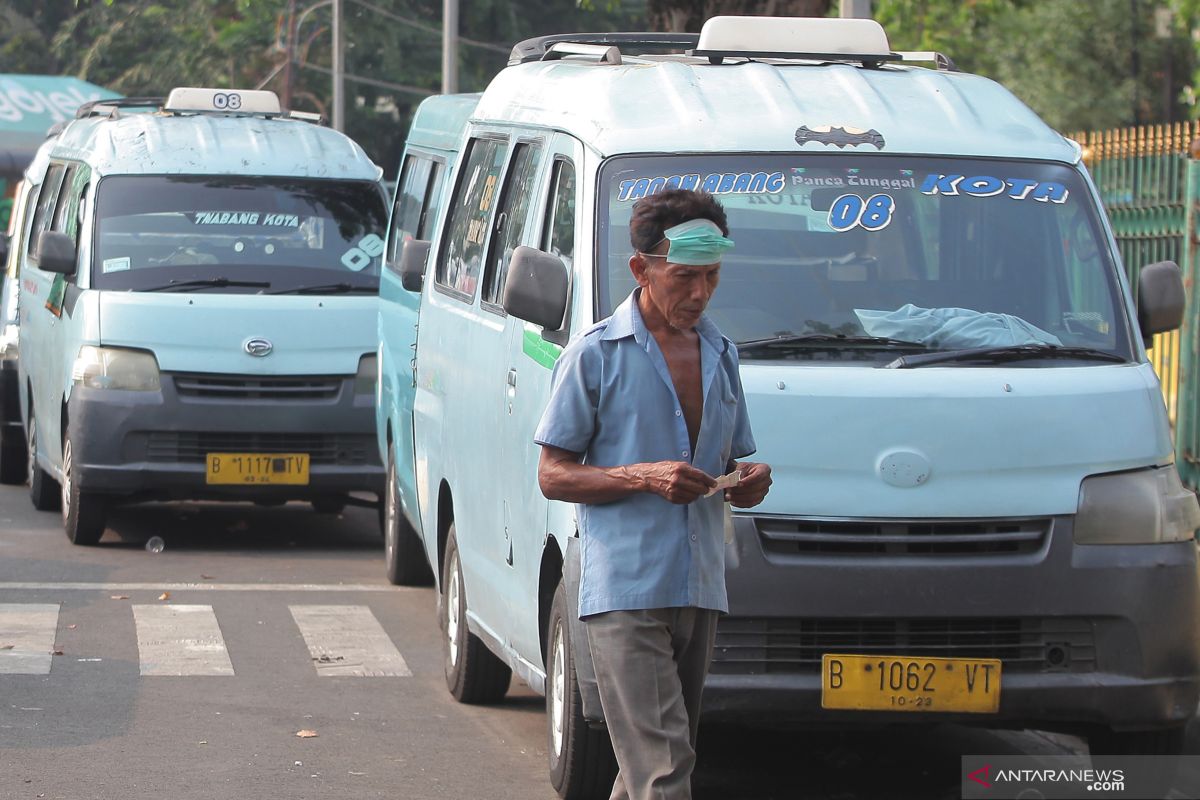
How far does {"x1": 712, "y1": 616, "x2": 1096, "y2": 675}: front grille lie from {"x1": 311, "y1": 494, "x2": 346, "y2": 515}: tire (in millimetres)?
6581

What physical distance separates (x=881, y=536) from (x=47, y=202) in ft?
32.0

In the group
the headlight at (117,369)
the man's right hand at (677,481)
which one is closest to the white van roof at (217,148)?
the headlight at (117,369)

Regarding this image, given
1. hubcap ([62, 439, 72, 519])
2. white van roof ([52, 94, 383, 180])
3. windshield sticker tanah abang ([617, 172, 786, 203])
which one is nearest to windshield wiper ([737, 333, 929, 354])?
windshield sticker tanah abang ([617, 172, 786, 203])

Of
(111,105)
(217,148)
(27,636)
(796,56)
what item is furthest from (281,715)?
(111,105)

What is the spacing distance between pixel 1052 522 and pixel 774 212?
1.26m

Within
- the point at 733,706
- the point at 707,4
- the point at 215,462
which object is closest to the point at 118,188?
the point at 215,462

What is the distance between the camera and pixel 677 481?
4.54 meters

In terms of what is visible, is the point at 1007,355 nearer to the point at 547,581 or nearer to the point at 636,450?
the point at 547,581

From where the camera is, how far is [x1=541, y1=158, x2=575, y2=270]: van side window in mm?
6473

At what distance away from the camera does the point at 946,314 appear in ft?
20.5

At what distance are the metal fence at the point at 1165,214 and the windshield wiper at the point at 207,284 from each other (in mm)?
4859

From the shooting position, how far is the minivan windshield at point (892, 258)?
6.18 m

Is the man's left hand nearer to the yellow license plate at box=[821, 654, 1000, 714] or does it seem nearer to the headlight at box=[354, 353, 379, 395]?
the yellow license plate at box=[821, 654, 1000, 714]

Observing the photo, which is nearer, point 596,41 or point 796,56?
point 796,56
